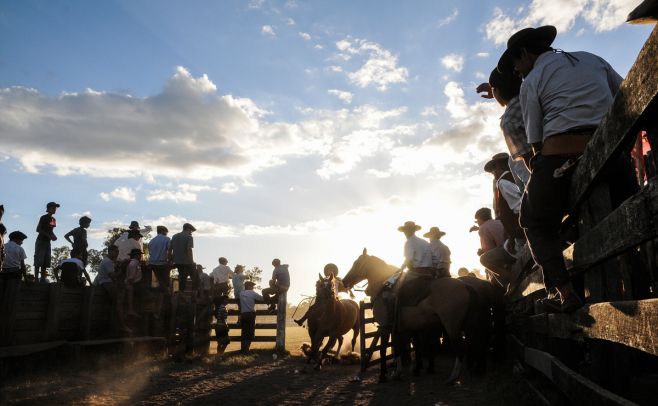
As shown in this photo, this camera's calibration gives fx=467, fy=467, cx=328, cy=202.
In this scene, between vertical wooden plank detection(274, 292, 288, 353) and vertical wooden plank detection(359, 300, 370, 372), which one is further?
vertical wooden plank detection(274, 292, 288, 353)

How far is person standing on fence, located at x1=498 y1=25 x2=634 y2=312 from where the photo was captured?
2621 millimetres

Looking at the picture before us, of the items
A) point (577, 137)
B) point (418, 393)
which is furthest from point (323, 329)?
point (577, 137)

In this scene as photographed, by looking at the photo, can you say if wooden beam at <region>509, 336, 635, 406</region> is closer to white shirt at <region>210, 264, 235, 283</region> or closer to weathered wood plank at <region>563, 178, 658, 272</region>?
weathered wood plank at <region>563, 178, 658, 272</region>

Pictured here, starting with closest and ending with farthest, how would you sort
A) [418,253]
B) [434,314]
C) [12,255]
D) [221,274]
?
[434,314] → [418,253] → [12,255] → [221,274]

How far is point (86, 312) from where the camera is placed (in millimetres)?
9977

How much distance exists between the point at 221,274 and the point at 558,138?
15.5 m

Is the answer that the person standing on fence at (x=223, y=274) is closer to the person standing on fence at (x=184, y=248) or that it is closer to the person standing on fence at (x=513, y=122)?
the person standing on fence at (x=184, y=248)

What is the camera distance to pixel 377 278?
1076 cm

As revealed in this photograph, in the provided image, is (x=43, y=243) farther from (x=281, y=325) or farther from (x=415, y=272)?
(x=415, y=272)

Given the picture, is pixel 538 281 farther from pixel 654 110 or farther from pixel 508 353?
pixel 508 353

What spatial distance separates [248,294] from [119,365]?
543cm

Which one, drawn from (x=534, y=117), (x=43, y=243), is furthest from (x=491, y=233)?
(x=43, y=243)

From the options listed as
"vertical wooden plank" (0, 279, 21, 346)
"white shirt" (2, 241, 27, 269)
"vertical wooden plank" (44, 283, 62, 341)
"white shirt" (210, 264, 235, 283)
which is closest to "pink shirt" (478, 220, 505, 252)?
"vertical wooden plank" (44, 283, 62, 341)

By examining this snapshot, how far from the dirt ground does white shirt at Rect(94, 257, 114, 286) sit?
1937mm
